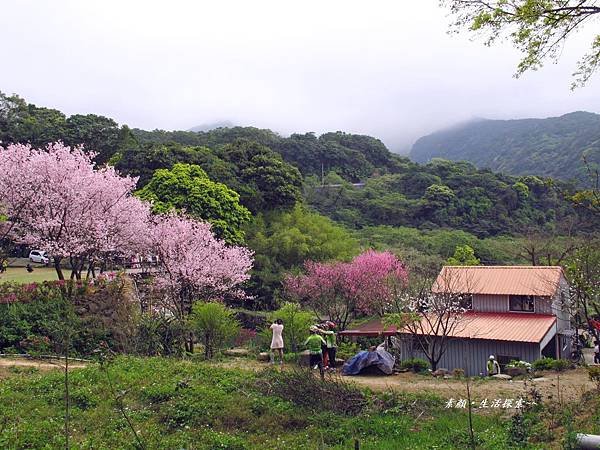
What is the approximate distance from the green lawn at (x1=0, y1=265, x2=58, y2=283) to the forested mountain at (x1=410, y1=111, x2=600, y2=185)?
43515 mm

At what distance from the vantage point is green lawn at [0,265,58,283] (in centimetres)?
2631

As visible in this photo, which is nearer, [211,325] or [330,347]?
[330,347]

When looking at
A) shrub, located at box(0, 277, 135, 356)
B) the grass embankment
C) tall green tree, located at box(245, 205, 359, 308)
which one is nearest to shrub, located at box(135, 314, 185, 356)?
shrub, located at box(0, 277, 135, 356)

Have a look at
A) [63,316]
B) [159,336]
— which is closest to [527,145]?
[159,336]

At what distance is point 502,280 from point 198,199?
16173 millimetres

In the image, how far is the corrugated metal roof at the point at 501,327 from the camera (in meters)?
20.2

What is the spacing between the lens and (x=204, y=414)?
10.1 metres

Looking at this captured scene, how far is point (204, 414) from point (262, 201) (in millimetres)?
25545

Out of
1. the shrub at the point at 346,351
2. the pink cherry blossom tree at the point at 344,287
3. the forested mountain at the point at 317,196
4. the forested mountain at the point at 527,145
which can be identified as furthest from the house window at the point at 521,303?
the forested mountain at the point at 527,145

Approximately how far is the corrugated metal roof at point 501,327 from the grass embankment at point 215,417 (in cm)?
1012

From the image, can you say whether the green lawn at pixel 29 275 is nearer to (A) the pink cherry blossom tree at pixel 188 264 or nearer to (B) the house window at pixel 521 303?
(A) the pink cherry blossom tree at pixel 188 264

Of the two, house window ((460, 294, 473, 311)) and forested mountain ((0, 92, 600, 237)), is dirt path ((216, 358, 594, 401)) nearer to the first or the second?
house window ((460, 294, 473, 311))

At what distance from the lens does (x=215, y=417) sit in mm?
9969

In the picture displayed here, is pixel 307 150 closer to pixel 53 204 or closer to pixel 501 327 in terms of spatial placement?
pixel 501 327
